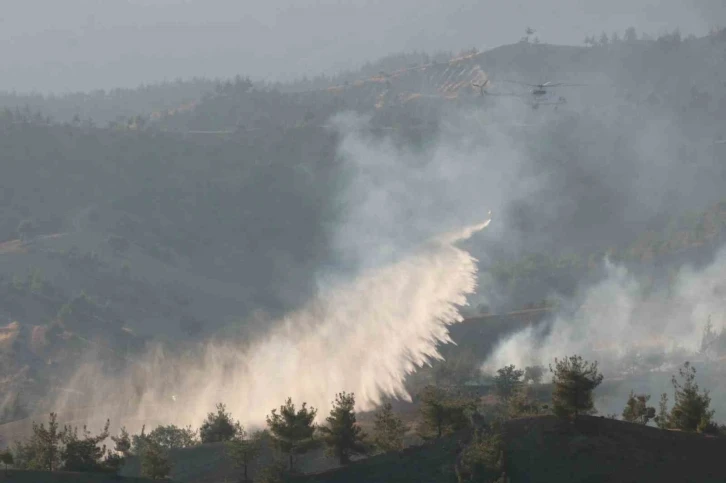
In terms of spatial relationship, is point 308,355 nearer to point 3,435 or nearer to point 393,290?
point 393,290

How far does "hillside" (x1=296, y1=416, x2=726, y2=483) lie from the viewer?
230 feet

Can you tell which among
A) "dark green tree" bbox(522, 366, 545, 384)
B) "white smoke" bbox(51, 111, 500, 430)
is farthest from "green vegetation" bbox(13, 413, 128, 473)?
"dark green tree" bbox(522, 366, 545, 384)

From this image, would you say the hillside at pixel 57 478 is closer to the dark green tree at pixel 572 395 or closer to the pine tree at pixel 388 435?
the pine tree at pixel 388 435

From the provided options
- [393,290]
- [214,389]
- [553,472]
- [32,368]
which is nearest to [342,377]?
[214,389]

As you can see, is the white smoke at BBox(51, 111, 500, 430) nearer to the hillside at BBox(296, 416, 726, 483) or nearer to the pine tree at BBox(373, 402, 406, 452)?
the pine tree at BBox(373, 402, 406, 452)

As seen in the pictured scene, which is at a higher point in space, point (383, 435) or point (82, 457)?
point (383, 435)

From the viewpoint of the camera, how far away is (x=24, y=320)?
199250 millimetres

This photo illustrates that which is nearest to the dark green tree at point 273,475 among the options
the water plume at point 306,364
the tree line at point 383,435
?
the tree line at point 383,435

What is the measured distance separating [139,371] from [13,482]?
113423 millimetres

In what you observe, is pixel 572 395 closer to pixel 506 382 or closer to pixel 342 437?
pixel 342 437

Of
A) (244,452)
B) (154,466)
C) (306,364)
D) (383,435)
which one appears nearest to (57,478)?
(154,466)

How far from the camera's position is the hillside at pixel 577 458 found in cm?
7006

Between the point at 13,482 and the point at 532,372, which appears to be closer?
the point at 13,482

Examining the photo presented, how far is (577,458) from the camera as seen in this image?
A: 71688 millimetres
